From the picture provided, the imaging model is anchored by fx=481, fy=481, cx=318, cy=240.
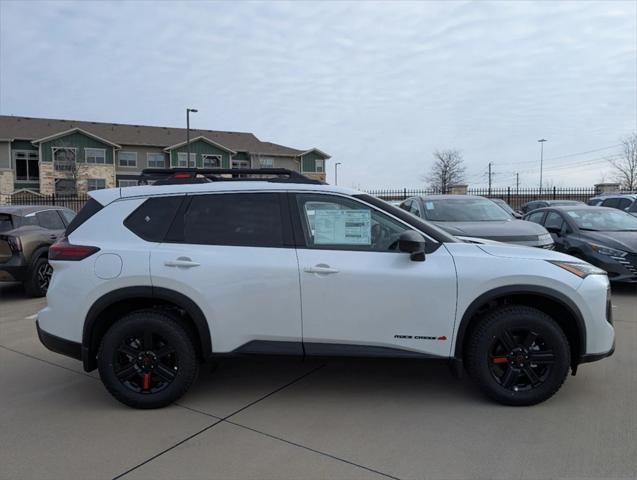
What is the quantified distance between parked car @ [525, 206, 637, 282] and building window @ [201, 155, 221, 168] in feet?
145

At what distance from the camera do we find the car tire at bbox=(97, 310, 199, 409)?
375cm

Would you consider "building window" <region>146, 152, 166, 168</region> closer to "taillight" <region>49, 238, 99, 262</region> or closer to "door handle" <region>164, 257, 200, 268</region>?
"taillight" <region>49, 238, 99, 262</region>

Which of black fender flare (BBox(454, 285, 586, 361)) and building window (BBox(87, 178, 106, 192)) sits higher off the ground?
building window (BBox(87, 178, 106, 192))

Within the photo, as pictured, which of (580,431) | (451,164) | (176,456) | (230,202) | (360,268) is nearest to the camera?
(176,456)

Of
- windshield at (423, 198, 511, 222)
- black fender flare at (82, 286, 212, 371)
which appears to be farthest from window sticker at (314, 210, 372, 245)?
windshield at (423, 198, 511, 222)

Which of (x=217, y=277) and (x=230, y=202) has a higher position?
(x=230, y=202)

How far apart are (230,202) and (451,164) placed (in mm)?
60606

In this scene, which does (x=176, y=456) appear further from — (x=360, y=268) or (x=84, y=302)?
(x=360, y=268)

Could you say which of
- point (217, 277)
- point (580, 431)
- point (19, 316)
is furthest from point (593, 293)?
point (19, 316)

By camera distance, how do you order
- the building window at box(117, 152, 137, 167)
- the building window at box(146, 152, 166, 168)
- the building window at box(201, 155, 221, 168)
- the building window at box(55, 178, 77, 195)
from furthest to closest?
the building window at box(201, 155, 221, 168) → the building window at box(146, 152, 166, 168) → the building window at box(117, 152, 137, 167) → the building window at box(55, 178, 77, 195)

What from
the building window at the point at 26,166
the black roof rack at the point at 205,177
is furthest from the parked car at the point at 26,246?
the building window at the point at 26,166

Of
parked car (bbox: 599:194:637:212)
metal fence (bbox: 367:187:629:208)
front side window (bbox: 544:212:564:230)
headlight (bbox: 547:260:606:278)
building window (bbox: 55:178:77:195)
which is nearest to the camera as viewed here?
headlight (bbox: 547:260:606:278)

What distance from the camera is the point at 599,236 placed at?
824 cm

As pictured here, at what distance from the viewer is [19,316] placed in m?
6.98
